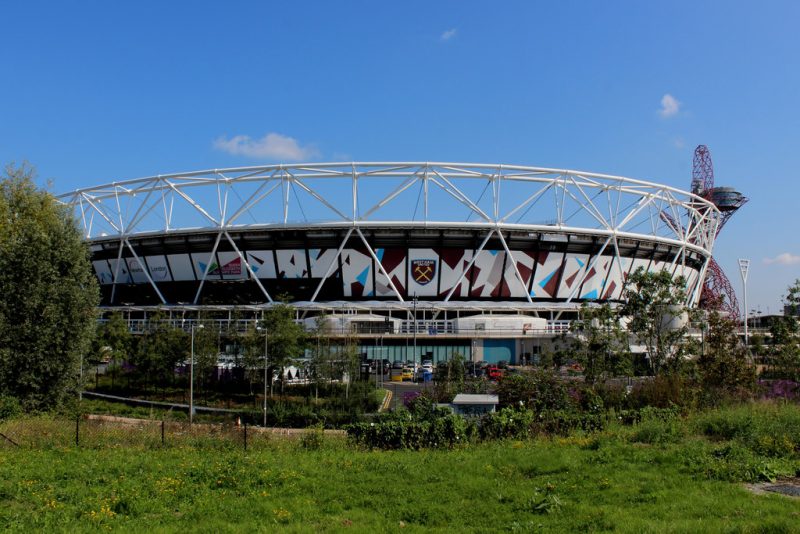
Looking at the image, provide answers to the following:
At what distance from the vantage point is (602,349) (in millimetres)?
24422

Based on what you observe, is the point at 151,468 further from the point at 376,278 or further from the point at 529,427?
the point at 376,278

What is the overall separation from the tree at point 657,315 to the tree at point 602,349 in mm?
769

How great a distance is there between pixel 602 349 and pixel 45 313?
781 inches

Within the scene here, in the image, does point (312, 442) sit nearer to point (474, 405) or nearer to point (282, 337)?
point (474, 405)

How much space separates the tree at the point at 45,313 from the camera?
19359 mm

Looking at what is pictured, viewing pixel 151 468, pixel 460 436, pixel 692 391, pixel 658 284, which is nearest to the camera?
pixel 151 468

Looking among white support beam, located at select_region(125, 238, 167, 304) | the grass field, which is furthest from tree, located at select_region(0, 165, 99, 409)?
white support beam, located at select_region(125, 238, 167, 304)

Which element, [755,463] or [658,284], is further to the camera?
[658,284]

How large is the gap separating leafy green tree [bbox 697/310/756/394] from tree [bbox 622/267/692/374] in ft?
5.06

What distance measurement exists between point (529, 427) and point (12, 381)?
15.6m

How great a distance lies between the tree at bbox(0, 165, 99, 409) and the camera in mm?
19359

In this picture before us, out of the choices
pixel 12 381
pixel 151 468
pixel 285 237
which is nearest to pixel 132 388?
pixel 12 381

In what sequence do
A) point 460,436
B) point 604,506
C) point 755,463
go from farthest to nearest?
1. point 460,436
2. point 755,463
3. point 604,506

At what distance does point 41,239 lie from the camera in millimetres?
20781
